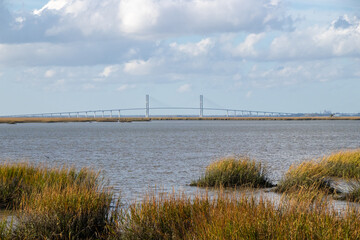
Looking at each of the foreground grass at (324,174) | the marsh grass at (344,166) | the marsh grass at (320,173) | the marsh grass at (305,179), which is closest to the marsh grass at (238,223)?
the foreground grass at (324,174)

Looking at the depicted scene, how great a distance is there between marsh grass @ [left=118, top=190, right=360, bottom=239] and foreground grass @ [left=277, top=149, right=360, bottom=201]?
2.74 meters

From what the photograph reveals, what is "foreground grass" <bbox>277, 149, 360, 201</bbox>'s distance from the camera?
15711mm

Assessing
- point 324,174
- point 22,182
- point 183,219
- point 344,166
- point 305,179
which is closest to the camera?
point 183,219

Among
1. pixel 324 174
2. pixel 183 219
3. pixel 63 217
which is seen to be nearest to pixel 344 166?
pixel 324 174

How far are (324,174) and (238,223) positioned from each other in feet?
35.7

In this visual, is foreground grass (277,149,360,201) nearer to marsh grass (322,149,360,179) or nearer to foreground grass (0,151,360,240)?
marsh grass (322,149,360,179)

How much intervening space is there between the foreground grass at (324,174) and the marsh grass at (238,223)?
108 inches

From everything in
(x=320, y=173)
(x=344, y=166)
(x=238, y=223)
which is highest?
(x=238, y=223)

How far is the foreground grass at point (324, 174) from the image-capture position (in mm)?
15711

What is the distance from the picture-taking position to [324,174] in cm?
1794

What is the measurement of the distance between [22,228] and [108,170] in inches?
751

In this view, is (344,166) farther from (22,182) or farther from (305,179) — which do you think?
(22,182)

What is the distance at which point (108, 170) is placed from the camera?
2878 cm

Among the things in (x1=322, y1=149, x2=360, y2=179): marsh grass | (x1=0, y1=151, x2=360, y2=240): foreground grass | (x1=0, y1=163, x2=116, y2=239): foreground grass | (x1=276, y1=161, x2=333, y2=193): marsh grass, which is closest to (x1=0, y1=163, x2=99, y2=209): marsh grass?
(x1=0, y1=151, x2=360, y2=240): foreground grass
